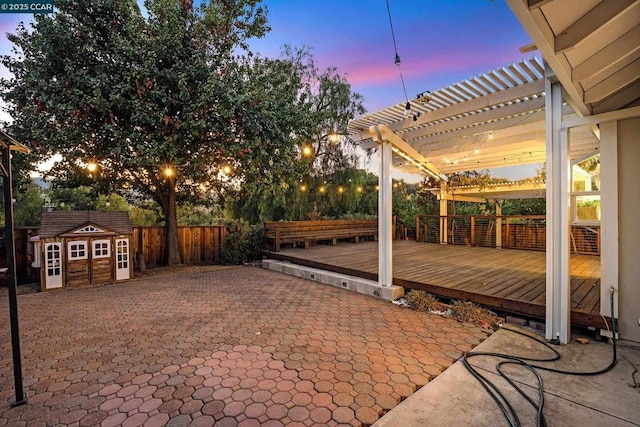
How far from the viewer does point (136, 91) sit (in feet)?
19.6

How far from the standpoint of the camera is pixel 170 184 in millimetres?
7848

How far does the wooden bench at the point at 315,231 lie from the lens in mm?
8422

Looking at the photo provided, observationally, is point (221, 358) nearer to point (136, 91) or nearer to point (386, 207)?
point (386, 207)

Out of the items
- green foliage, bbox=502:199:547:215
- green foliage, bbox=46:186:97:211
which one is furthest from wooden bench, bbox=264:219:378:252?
green foliage, bbox=46:186:97:211

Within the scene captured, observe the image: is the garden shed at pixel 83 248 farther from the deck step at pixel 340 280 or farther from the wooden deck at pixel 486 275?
the wooden deck at pixel 486 275

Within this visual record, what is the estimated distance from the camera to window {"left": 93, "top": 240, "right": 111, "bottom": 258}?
602cm

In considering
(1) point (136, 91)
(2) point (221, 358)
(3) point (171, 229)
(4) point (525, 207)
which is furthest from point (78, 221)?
(4) point (525, 207)

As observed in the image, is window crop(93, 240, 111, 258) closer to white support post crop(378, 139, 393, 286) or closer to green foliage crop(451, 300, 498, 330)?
white support post crop(378, 139, 393, 286)

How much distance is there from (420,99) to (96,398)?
474 centimetres

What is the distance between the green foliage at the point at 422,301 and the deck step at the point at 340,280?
0.30m

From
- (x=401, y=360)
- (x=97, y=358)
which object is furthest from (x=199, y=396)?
(x=401, y=360)

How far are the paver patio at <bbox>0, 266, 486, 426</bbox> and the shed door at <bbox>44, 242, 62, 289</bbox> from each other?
1.75 ft

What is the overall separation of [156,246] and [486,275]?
820cm

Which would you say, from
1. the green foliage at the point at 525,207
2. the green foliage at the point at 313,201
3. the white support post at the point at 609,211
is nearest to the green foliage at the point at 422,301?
the white support post at the point at 609,211
